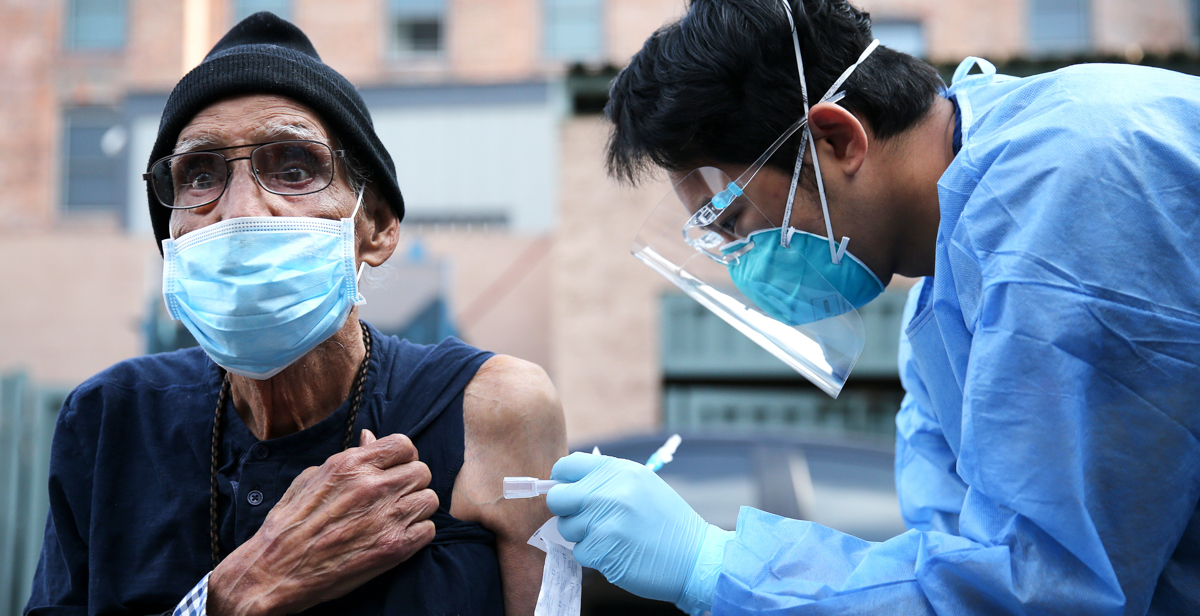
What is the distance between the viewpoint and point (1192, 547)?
138 cm

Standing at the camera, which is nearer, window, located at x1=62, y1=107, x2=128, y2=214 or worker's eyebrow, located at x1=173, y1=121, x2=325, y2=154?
worker's eyebrow, located at x1=173, y1=121, x2=325, y2=154

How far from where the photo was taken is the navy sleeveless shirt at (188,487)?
1.59 meters

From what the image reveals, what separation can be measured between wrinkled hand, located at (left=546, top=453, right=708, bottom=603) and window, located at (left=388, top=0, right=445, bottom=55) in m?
15.1

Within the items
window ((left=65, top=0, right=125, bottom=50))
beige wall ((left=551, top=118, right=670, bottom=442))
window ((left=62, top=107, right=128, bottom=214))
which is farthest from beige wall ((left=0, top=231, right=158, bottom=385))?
beige wall ((left=551, top=118, right=670, bottom=442))

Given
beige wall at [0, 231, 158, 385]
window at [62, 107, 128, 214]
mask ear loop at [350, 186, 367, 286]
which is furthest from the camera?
window at [62, 107, 128, 214]

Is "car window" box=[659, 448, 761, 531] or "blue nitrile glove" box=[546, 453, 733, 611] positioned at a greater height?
"blue nitrile glove" box=[546, 453, 733, 611]

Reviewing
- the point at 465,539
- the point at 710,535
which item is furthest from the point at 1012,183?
the point at 465,539

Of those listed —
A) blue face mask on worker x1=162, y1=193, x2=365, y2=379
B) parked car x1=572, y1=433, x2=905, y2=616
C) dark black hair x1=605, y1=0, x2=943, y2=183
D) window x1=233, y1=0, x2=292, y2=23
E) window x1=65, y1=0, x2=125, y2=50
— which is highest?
window x1=233, y1=0, x2=292, y2=23

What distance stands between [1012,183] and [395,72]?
15110 mm

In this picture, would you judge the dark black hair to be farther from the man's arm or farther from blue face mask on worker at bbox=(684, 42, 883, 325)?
the man's arm

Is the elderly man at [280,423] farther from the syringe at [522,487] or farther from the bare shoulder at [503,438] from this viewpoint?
the syringe at [522,487]

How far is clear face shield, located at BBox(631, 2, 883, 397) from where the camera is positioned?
1.86 m

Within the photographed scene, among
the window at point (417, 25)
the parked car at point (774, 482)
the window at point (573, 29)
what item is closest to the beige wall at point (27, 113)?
the window at point (417, 25)

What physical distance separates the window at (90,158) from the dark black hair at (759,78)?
1508 cm
